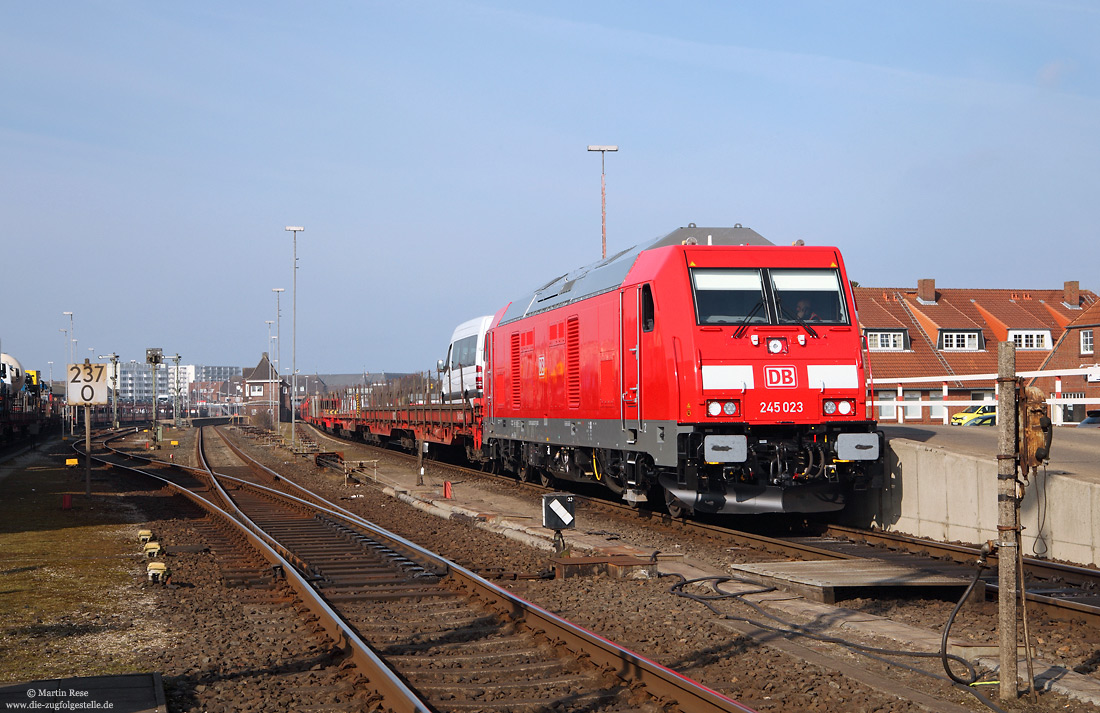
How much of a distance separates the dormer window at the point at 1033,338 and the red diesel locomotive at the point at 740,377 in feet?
145

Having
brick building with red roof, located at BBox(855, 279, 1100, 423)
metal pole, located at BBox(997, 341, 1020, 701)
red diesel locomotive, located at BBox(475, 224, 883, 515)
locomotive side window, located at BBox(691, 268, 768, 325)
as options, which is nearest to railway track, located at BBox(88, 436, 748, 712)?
metal pole, located at BBox(997, 341, 1020, 701)

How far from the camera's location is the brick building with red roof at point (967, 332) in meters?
47.0

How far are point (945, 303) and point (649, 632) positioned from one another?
5352 centimetres

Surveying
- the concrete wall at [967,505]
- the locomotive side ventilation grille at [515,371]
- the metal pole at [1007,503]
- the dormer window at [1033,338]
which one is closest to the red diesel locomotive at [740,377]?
the concrete wall at [967,505]

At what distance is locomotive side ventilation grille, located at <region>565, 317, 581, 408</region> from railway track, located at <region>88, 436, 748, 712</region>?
480cm

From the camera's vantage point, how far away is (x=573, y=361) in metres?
18.4

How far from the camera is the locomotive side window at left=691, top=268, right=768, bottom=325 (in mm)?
13938

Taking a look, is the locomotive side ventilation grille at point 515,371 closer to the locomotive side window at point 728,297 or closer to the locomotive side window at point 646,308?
the locomotive side window at point 646,308

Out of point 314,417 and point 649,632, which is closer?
point 649,632

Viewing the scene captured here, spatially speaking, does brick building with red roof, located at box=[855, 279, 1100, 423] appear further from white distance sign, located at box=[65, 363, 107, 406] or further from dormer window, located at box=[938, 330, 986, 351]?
white distance sign, located at box=[65, 363, 107, 406]

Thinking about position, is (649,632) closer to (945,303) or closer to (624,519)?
(624,519)

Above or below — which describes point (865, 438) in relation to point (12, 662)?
above

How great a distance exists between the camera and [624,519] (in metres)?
17.4

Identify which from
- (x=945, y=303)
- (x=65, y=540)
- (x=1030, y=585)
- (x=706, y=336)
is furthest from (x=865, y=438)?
(x=945, y=303)
